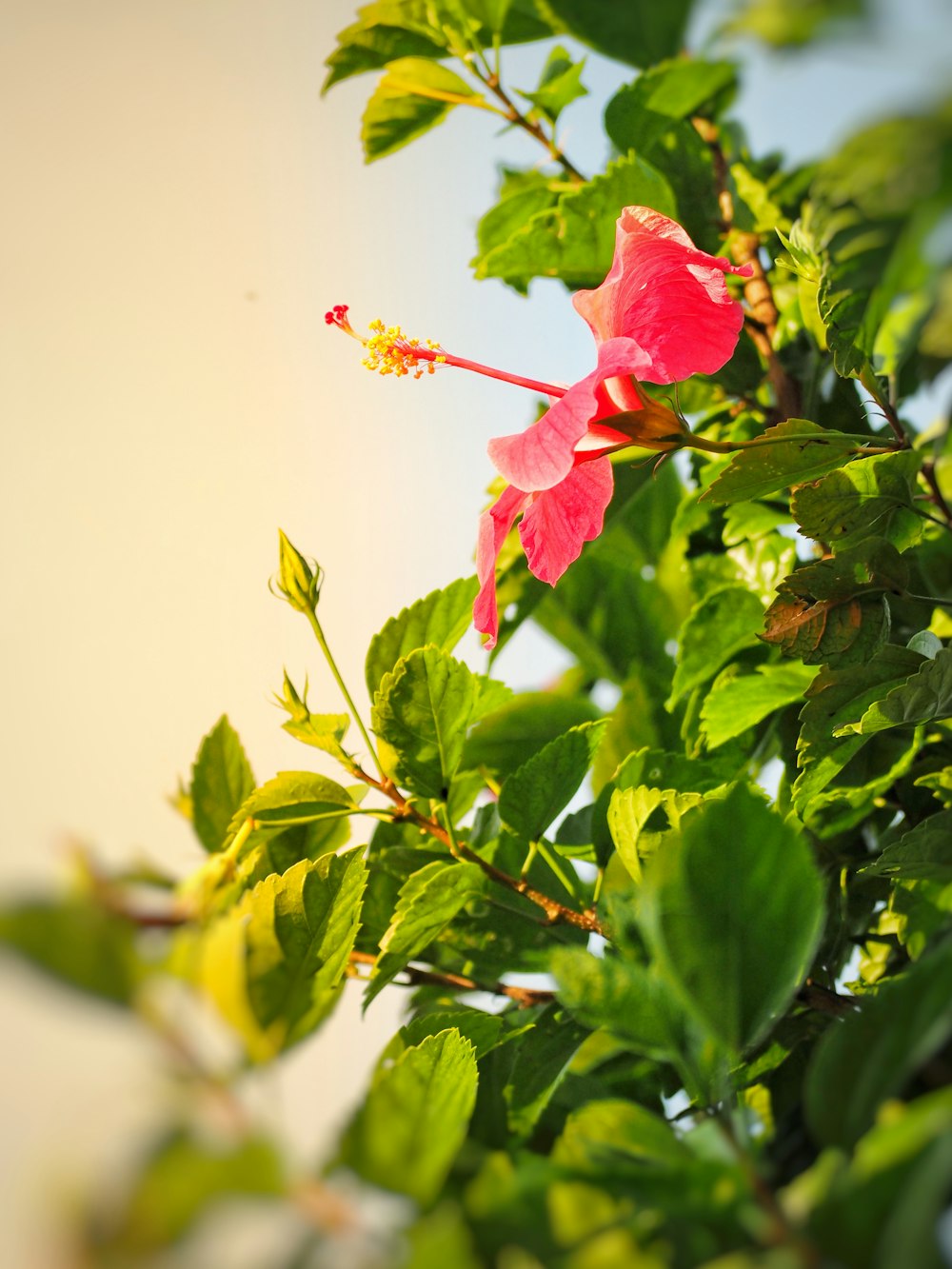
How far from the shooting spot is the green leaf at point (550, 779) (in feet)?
1.60

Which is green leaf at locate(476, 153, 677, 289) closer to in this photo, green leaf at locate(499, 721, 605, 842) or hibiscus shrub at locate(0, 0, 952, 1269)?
hibiscus shrub at locate(0, 0, 952, 1269)

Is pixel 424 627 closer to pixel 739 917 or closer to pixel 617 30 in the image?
pixel 739 917

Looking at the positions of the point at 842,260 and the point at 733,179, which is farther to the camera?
the point at 733,179

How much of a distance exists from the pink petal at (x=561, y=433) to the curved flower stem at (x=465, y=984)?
0.24m

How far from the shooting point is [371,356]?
2.09 feet

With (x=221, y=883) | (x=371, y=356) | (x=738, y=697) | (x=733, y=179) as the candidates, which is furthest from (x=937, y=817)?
(x=733, y=179)

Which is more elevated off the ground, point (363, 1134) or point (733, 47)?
point (733, 47)

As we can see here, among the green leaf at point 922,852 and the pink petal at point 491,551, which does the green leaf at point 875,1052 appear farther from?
the pink petal at point 491,551

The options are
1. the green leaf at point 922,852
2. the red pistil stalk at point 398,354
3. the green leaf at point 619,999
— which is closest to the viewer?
the green leaf at point 619,999

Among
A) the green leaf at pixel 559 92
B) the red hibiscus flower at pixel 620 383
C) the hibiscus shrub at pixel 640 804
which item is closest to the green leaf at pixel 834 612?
the hibiscus shrub at pixel 640 804

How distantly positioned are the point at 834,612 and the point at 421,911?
0.71 ft

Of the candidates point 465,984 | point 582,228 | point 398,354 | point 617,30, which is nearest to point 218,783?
point 465,984

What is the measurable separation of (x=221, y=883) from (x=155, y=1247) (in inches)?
5.9

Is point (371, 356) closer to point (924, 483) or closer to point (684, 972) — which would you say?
point (924, 483)
